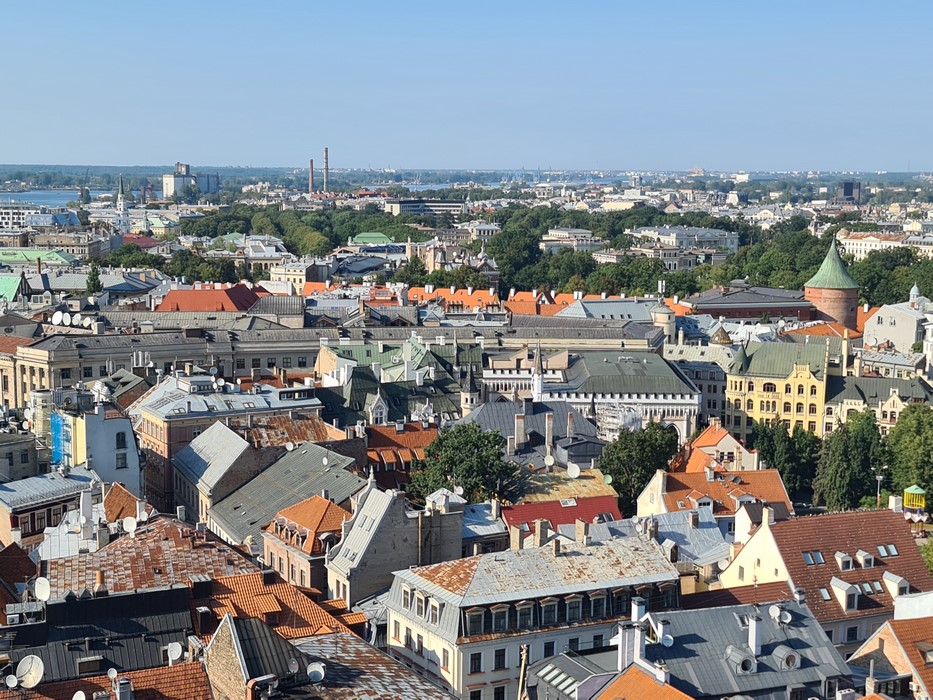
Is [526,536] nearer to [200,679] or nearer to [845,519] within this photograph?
[845,519]

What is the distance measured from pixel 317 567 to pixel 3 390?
2259 inches

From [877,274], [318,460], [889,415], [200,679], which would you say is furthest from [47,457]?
[877,274]

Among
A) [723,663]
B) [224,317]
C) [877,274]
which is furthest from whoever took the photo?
[877,274]

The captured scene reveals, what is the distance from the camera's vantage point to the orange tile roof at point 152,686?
105 ft

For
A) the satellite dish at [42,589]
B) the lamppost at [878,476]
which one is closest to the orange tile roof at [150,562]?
the satellite dish at [42,589]

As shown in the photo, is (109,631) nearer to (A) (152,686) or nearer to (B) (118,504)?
(A) (152,686)

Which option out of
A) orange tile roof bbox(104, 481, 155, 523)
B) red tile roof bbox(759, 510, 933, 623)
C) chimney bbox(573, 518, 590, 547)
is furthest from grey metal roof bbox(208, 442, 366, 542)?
red tile roof bbox(759, 510, 933, 623)

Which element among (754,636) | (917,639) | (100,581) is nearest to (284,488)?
(100,581)

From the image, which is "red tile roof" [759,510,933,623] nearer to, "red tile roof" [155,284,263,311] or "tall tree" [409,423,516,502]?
"tall tree" [409,423,516,502]

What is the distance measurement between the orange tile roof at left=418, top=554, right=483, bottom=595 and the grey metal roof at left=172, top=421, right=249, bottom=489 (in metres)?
21.6

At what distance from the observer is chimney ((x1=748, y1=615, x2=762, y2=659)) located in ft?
120

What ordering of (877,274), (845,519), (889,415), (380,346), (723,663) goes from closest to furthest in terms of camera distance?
(723,663) < (845,519) < (889,415) < (380,346) < (877,274)

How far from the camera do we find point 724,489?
6128 centimetres

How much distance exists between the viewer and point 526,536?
51969 millimetres
